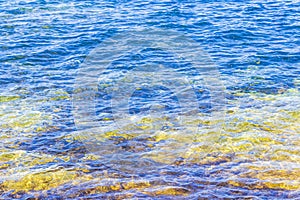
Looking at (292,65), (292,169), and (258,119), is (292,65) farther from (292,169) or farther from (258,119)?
(292,169)

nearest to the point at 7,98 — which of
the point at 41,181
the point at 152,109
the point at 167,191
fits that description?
the point at 152,109

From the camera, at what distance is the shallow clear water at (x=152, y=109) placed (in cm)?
1065

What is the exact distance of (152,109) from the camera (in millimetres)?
14891

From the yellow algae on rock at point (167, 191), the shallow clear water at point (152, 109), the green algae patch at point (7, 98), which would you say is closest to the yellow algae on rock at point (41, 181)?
the shallow clear water at point (152, 109)

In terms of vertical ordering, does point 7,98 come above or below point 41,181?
above

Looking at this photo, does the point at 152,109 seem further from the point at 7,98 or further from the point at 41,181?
the point at 7,98

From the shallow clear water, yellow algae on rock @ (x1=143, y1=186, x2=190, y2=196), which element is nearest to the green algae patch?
the shallow clear water

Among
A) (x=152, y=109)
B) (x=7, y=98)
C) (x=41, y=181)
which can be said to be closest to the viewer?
(x=41, y=181)

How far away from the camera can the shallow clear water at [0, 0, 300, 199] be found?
10648 millimetres

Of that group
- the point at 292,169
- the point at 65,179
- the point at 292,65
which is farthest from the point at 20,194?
the point at 292,65

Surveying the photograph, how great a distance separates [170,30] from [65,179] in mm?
13541

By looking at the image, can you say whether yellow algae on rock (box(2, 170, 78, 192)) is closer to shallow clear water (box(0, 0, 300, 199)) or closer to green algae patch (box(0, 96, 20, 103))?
shallow clear water (box(0, 0, 300, 199))

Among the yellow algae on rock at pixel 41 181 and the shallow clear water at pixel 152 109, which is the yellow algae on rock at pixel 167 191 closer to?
the shallow clear water at pixel 152 109

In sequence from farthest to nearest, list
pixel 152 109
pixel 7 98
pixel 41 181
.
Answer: pixel 7 98 → pixel 152 109 → pixel 41 181
